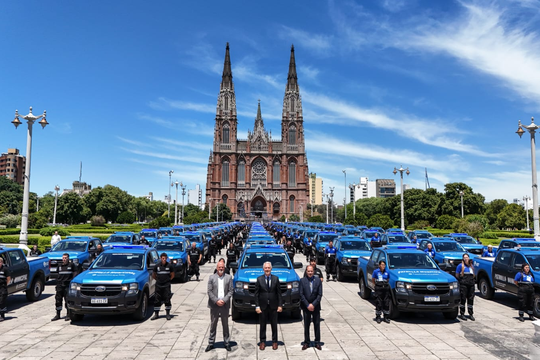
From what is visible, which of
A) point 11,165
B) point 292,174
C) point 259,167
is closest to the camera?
point 292,174

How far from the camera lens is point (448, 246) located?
17203mm

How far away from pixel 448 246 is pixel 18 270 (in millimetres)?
15277

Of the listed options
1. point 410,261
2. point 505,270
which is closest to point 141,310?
point 410,261

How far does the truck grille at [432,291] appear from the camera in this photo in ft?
31.8

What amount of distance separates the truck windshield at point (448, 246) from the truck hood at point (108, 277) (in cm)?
1218

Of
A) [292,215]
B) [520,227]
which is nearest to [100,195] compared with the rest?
[292,215]

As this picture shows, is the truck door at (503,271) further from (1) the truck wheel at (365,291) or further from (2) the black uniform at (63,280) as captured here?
(2) the black uniform at (63,280)

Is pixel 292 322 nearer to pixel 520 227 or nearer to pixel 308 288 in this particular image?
pixel 308 288

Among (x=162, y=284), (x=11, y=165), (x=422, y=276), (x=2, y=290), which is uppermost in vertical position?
(x=11, y=165)

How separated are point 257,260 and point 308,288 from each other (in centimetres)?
386

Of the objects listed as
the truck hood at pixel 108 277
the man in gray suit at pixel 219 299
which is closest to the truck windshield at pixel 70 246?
the truck hood at pixel 108 277

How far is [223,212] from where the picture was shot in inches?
4368

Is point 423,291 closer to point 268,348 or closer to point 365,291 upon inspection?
point 365,291

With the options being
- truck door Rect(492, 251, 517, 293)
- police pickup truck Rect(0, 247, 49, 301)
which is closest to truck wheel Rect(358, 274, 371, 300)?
truck door Rect(492, 251, 517, 293)
